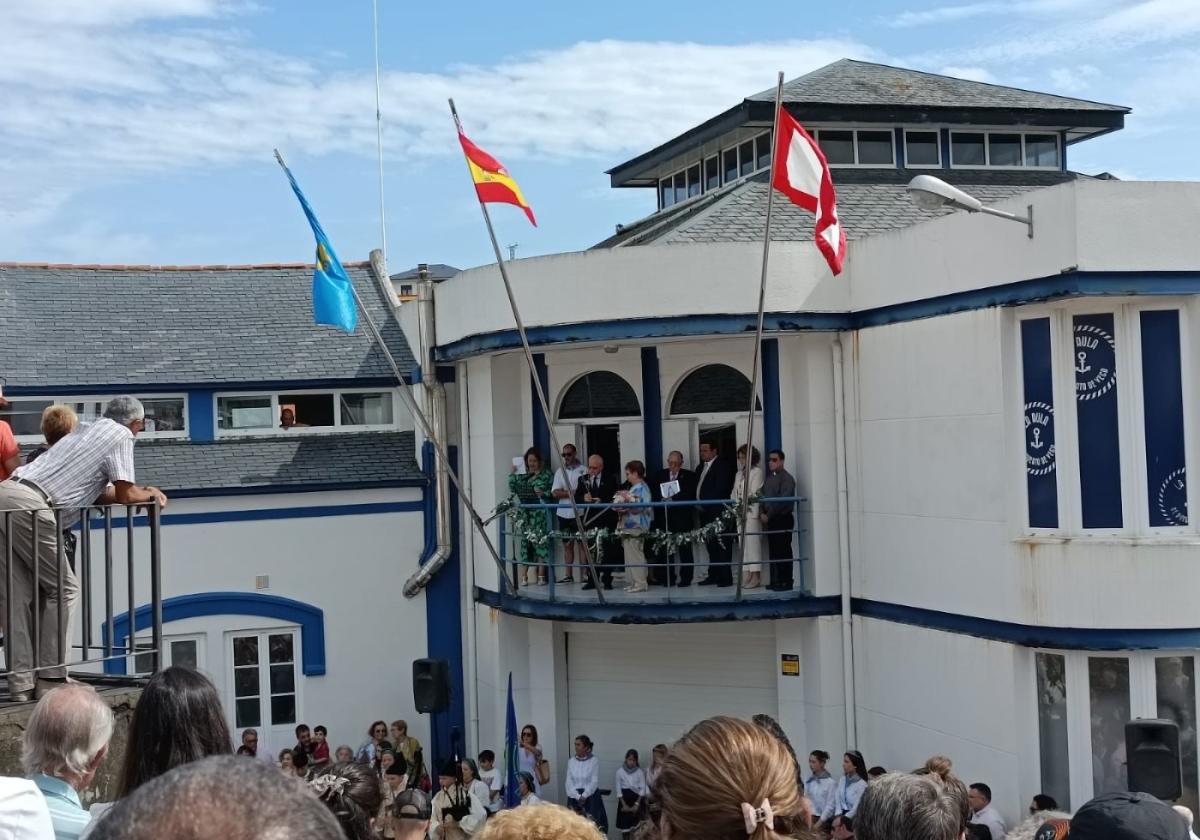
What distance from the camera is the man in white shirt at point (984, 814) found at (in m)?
11.8

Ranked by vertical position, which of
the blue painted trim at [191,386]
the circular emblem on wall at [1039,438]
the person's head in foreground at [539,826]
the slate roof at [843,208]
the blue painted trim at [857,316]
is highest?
the slate roof at [843,208]

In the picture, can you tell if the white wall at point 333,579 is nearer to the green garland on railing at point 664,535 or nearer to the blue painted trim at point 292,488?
the blue painted trim at point 292,488

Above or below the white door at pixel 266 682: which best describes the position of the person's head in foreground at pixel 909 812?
above

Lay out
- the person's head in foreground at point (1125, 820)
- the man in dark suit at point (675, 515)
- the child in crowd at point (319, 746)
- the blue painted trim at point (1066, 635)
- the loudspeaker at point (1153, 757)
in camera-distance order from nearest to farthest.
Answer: the person's head in foreground at point (1125, 820) → the loudspeaker at point (1153, 757) → the blue painted trim at point (1066, 635) → the man in dark suit at point (675, 515) → the child in crowd at point (319, 746)

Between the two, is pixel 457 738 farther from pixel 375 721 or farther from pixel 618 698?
pixel 618 698

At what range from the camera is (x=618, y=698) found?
54.6 ft

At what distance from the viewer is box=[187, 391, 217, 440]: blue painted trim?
1847 cm

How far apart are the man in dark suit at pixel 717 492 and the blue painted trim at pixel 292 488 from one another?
4559mm

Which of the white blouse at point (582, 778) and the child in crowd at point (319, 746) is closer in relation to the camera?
the white blouse at point (582, 778)

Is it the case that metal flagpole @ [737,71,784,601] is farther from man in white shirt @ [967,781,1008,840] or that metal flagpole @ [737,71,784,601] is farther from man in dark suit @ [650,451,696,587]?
man in white shirt @ [967,781,1008,840]

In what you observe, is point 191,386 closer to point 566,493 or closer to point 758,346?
point 566,493

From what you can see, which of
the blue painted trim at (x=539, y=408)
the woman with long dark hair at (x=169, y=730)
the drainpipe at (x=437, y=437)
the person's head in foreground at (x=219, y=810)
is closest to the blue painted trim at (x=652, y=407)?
the blue painted trim at (x=539, y=408)

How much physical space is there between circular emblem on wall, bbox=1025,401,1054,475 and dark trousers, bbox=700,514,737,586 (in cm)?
386

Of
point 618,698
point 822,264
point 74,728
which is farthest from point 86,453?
point 618,698
